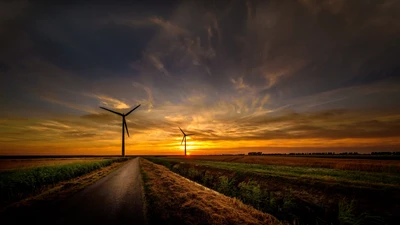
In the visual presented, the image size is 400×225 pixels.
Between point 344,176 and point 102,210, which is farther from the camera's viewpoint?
point 344,176

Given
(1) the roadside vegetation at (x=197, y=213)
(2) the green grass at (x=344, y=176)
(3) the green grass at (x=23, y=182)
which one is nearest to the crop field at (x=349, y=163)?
(2) the green grass at (x=344, y=176)

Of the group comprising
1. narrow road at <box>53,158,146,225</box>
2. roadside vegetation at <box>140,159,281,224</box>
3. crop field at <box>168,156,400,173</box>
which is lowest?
crop field at <box>168,156,400,173</box>

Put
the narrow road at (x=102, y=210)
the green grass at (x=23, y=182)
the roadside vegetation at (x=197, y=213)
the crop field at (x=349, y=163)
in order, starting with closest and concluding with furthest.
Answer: the narrow road at (x=102, y=210) < the roadside vegetation at (x=197, y=213) < the green grass at (x=23, y=182) < the crop field at (x=349, y=163)

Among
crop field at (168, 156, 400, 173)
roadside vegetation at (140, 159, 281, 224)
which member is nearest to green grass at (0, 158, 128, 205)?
roadside vegetation at (140, 159, 281, 224)

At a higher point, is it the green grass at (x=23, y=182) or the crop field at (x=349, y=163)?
the green grass at (x=23, y=182)

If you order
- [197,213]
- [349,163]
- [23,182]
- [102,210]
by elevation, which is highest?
[23,182]

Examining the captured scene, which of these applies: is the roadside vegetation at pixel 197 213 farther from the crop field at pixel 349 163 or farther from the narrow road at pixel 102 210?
the crop field at pixel 349 163

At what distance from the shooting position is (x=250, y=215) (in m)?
11.6

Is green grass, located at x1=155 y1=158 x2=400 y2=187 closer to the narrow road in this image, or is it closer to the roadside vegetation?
the roadside vegetation

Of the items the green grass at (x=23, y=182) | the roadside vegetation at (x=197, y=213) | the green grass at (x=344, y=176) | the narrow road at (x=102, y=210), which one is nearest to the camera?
the narrow road at (x=102, y=210)

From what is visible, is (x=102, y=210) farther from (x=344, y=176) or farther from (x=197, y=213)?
(x=344, y=176)

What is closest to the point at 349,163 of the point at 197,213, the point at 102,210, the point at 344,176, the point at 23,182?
the point at 344,176

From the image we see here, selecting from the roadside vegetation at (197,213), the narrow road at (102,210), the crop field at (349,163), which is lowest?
the crop field at (349,163)

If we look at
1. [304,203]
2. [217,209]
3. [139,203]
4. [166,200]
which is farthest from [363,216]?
[139,203]
